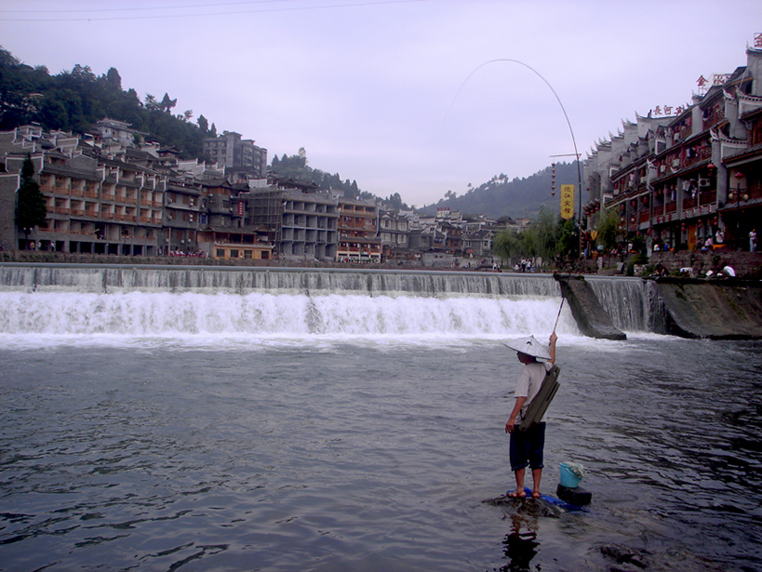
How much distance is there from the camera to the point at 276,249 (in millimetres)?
61906

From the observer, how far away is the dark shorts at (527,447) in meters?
5.53

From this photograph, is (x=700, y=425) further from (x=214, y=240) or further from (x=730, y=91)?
(x=214, y=240)

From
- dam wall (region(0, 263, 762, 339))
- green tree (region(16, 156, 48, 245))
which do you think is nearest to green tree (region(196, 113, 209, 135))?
green tree (region(16, 156, 48, 245))

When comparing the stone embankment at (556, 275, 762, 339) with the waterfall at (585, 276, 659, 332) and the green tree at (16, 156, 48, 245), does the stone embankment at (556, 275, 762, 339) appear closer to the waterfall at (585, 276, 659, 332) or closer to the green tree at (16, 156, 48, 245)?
the waterfall at (585, 276, 659, 332)

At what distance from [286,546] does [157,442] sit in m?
3.42

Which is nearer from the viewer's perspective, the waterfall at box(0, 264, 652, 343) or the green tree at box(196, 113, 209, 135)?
the waterfall at box(0, 264, 652, 343)

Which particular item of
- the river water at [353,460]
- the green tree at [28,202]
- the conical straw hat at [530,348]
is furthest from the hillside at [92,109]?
the conical straw hat at [530,348]

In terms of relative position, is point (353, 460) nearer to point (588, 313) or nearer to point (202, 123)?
point (588, 313)

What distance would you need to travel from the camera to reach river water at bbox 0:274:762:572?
4.93m

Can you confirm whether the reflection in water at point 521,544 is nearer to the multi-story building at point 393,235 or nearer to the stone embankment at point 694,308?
the stone embankment at point 694,308

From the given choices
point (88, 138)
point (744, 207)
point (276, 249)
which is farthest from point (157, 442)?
point (88, 138)

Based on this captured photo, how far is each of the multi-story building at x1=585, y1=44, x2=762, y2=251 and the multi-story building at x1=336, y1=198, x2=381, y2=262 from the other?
101 ft

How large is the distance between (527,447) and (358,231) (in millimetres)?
65746

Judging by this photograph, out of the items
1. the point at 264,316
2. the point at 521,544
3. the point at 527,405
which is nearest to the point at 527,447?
the point at 527,405
